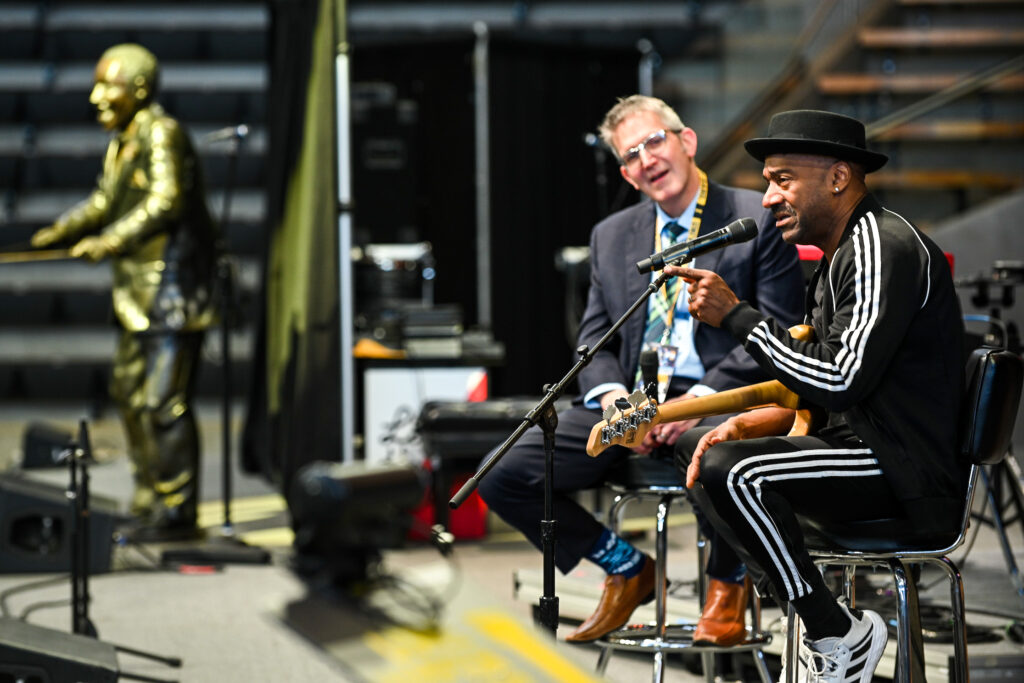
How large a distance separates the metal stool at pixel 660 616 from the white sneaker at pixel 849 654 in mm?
357

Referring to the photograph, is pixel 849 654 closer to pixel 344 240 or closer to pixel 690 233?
pixel 690 233

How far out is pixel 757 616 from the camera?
2.60 metres

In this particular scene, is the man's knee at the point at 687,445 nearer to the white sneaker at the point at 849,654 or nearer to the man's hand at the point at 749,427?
the man's hand at the point at 749,427

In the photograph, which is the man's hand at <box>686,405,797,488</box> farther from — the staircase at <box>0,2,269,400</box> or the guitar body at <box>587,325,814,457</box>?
the staircase at <box>0,2,269,400</box>

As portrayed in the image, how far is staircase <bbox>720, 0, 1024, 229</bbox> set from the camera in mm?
5121

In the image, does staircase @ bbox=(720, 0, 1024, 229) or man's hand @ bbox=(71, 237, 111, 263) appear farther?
staircase @ bbox=(720, 0, 1024, 229)

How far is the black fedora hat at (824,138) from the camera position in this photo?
2.10 meters

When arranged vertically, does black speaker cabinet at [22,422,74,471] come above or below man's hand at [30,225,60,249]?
below

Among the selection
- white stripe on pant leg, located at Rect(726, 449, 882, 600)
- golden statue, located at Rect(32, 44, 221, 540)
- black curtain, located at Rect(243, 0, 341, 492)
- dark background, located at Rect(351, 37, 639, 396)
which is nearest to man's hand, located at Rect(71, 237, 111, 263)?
golden statue, located at Rect(32, 44, 221, 540)

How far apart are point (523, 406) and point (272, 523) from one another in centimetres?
144

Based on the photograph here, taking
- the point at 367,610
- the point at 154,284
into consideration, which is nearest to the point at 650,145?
the point at 367,610

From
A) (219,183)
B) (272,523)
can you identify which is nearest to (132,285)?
(272,523)

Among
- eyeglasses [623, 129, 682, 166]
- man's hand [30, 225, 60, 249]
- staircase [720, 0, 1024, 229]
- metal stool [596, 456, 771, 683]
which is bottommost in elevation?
metal stool [596, 456, 771, 683]

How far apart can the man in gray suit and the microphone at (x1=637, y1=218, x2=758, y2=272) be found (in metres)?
0.43
